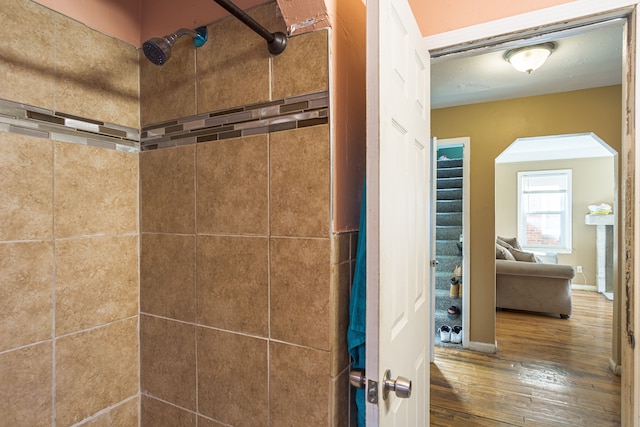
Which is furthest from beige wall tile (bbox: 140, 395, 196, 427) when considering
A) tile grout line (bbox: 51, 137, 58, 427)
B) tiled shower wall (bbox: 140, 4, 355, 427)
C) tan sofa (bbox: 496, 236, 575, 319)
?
tan sofa (bbox: 496, 236, 575, 319)

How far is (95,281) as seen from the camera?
1.21 m

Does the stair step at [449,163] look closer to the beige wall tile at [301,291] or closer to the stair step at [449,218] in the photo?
the stair step at [449,218]

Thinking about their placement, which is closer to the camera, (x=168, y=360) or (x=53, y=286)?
(x=53, y=286)

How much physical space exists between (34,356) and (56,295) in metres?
0.19

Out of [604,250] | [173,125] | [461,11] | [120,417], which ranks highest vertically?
[461,11]

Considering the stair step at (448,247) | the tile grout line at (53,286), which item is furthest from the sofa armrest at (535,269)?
the tile grout line at (53,286)

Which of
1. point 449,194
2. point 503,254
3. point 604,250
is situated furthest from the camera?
point 604,250

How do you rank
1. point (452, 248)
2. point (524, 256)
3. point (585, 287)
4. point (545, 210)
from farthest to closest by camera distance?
point (545, 210) < point (585, 287) < point (524, 256) < point (452, 248)

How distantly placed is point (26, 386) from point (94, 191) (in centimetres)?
65

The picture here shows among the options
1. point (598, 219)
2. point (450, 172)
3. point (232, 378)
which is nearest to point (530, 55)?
point (450, 172)

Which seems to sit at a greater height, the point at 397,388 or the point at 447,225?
the point at 447,225

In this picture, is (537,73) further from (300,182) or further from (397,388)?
(397,388)

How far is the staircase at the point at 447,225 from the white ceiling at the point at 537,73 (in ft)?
2.89

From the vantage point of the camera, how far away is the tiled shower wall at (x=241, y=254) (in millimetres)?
963
